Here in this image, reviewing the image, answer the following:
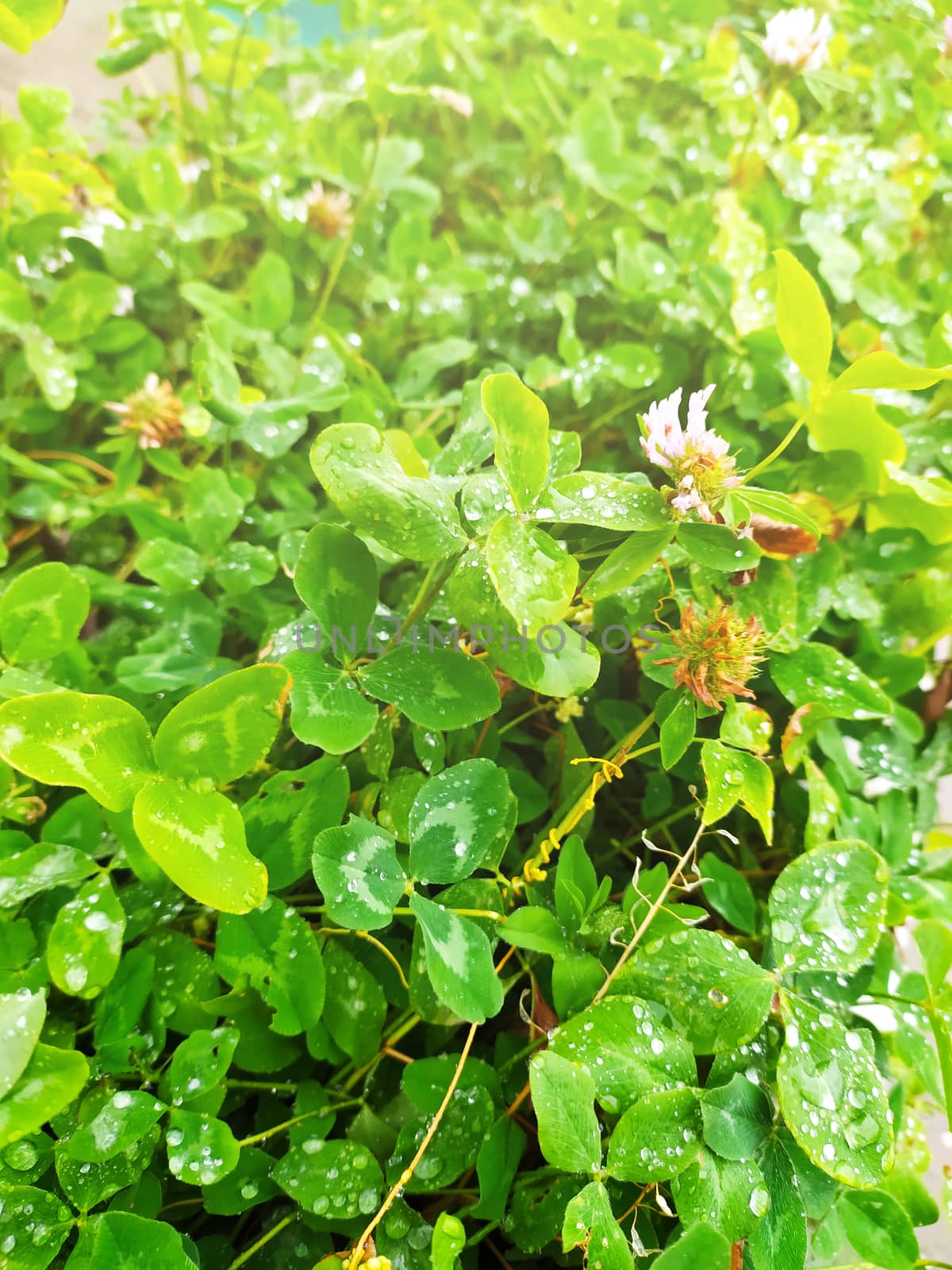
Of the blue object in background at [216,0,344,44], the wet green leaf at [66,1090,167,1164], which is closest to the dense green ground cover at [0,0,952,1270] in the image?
the wet green leaf at [66,1090,167,1164]

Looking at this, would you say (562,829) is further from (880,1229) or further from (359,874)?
(880,1229)

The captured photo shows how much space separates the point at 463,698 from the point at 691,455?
0.65 ft

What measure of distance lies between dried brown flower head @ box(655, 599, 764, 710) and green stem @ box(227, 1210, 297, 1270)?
41cm

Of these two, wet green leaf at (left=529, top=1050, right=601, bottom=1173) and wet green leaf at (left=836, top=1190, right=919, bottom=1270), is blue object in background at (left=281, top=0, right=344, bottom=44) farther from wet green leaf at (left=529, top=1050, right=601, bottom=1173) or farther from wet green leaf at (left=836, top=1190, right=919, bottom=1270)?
wet green leaf at (left=836, top=1190, right=919, bottom=1270)

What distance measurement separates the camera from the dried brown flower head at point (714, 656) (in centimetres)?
48

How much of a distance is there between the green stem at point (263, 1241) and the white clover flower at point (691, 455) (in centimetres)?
49

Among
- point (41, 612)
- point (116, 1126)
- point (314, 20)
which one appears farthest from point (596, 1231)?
point (314, 20)

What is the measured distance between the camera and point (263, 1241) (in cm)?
46

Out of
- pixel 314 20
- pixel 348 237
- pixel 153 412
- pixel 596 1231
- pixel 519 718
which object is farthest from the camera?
pixel 314 20

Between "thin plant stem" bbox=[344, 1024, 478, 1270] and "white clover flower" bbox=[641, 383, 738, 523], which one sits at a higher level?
"white clover flower" bbox=[641, 383, 738, 523]

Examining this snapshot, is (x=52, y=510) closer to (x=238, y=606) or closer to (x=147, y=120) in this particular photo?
(x=238, y=606)

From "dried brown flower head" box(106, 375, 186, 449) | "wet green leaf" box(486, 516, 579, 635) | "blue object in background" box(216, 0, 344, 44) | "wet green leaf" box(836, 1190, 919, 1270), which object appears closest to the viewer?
"wet green leaf" box(486, 516, 579, 635)

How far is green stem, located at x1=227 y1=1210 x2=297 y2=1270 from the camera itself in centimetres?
44

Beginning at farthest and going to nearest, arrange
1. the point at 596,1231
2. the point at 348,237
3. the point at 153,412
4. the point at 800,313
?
the point at 348,237, the point at 153,412, the point at 800,313, the point at 596,1231
